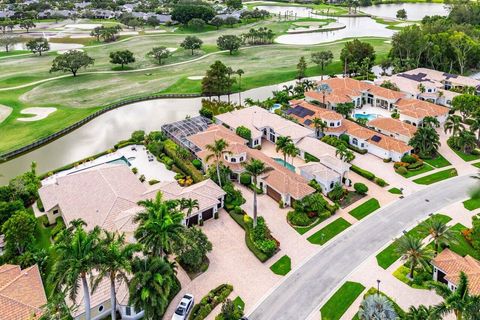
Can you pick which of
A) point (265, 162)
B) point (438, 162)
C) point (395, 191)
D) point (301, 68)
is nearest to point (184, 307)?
point (265, 162)

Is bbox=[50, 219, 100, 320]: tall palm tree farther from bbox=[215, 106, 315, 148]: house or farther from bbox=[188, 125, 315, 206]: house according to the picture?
bbox=[215, 106, 315, 148]: house

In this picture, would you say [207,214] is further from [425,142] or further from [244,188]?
[425,142]

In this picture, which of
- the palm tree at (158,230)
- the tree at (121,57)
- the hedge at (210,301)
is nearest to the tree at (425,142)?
the hedge at (210,301)

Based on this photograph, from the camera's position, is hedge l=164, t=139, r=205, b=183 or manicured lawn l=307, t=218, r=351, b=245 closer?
manicured lawn l=307, t=218, r=351, b=245

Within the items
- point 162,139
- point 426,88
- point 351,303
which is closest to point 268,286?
point 351,303

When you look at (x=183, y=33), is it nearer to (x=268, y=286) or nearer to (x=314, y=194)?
(x=314, y=194)

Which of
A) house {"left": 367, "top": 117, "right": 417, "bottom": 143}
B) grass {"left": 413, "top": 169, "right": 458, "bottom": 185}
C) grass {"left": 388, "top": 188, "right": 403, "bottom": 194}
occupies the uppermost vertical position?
house {"left": 367, "top": 117, "right": 417, "bottom": 143}

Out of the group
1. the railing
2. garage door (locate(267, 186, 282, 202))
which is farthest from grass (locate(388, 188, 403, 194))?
the railing
